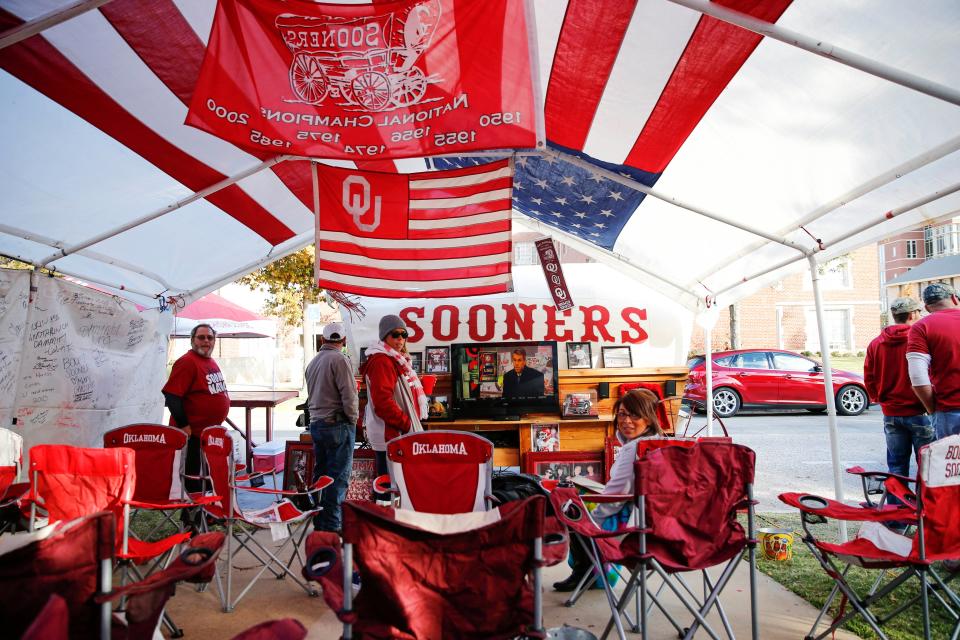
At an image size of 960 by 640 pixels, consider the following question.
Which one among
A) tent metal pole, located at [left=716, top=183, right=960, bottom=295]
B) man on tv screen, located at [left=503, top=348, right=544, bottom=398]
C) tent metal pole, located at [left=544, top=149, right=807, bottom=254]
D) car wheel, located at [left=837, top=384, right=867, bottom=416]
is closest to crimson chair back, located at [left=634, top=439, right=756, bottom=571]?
tent metal pole, located at [left=716, top=183, right=960, bottom=295]

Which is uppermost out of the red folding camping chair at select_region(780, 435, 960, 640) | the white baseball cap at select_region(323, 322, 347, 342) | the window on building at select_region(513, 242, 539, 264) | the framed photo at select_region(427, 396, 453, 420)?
the window on building at select_region(513, 242, 539, 264)

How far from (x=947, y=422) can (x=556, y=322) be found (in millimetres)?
3647

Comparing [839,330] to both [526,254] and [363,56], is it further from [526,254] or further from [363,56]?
[363,56]

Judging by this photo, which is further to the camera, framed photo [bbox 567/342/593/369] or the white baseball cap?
framed photo [bbox 567/342/593/369]

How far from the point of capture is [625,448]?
325 cm

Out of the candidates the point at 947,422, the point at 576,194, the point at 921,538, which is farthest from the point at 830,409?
the point at 576,194

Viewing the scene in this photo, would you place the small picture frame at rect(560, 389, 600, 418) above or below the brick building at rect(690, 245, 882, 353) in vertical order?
below

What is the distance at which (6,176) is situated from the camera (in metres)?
3.84

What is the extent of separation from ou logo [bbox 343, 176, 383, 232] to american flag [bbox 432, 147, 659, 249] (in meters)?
1.20

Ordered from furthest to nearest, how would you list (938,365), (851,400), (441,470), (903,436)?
1. (851,400)
2. (903,436)
3. (938,365)
4. (441,470)

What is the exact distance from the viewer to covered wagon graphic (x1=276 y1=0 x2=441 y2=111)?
9.95 feet

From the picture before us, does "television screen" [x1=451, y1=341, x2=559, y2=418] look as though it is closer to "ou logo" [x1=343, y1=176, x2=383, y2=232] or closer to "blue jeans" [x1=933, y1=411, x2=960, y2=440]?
"ou logo" [x1=343, y1=176, x2=383, y2=232]

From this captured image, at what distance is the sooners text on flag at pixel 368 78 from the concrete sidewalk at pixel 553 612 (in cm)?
261

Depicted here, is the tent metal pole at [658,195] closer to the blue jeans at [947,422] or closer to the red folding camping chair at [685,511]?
the blue jeans at [947,422]
